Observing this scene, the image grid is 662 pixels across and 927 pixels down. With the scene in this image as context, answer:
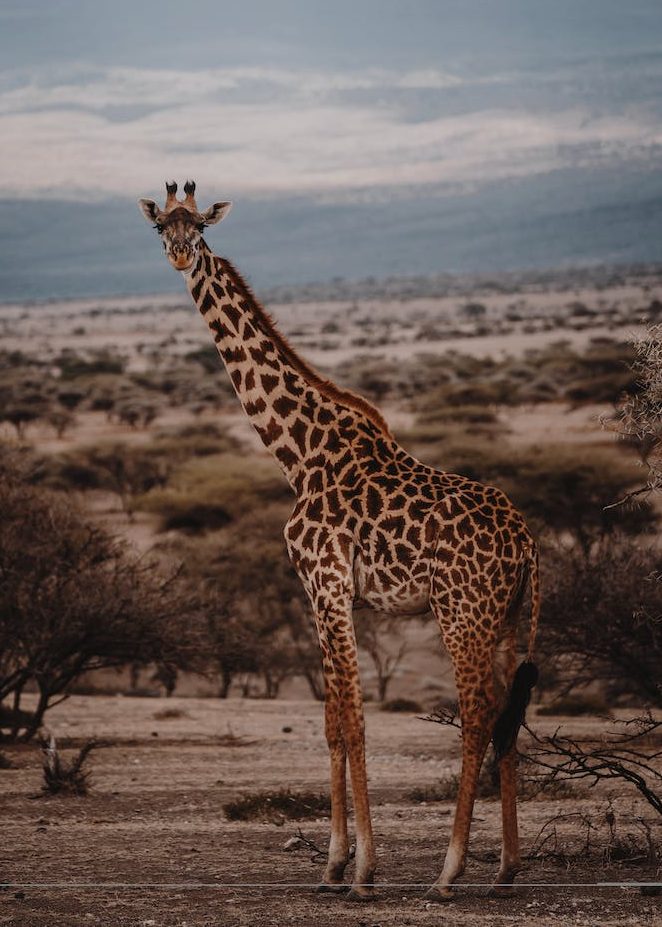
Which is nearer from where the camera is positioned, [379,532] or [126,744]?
[379,532]

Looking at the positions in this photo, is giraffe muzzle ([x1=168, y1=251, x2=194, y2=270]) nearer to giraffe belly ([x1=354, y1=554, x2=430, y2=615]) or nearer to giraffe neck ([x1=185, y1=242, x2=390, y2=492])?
giraffe neck ([x1=185, y1=242, x2=390, y2=492])

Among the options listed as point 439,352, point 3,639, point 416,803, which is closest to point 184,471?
point 3,639

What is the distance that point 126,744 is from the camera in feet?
51.6

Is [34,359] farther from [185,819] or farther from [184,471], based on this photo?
[185,819]

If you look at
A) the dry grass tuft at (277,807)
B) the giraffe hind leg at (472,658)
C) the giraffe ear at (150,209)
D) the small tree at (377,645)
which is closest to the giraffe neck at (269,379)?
the giraffe ear at (150,209)

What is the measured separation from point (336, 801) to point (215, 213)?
3.43m

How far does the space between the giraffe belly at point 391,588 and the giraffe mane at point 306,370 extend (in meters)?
0.86

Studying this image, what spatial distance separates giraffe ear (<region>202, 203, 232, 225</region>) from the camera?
9070 millimetres

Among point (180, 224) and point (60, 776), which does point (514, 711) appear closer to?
point (180, 224)

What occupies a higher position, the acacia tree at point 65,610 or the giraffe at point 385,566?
the giraffe at point 385,566

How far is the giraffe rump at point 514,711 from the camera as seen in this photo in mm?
8102

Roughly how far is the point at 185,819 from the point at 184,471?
27271 mm

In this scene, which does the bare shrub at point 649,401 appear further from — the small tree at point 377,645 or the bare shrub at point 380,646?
the small tree at point 377,645

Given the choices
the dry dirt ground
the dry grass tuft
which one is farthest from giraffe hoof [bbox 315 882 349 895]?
the dry grass tuft
